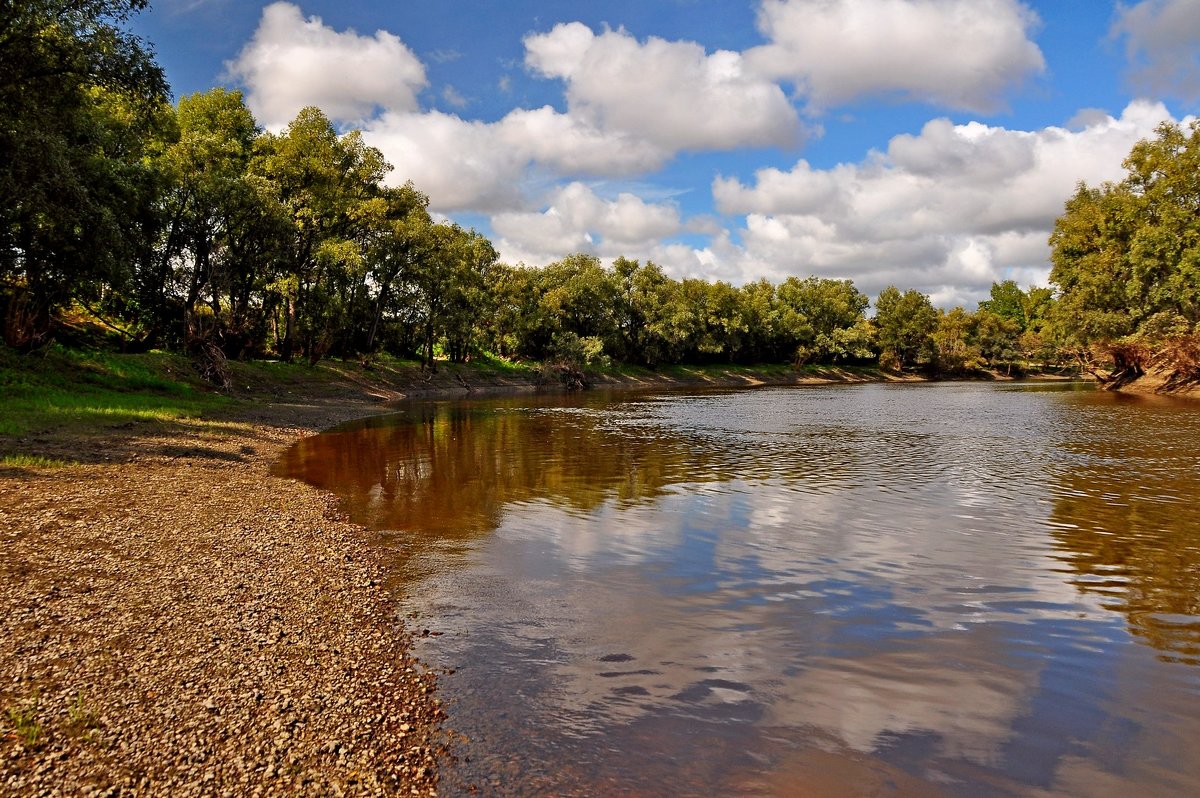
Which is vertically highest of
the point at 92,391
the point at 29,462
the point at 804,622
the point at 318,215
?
the point at 318,215

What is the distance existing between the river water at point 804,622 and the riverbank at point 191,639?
2.86 ft

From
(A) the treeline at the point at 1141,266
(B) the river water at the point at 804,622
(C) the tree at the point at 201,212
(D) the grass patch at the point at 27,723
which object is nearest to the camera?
(D) the grass patch at the point at 27,723

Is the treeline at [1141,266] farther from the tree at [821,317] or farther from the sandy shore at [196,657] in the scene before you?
the sandy shore at [196,657]

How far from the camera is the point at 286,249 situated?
5634 centimetres

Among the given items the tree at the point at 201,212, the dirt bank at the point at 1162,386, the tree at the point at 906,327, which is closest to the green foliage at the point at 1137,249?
the dirt bank at the point at 1162,386

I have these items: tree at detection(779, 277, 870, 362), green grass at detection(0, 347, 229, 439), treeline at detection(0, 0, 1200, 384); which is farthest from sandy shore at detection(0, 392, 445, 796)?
tree at detection(779, 277, 870, 362)

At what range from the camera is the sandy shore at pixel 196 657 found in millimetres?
5887

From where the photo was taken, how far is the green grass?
2330 cm

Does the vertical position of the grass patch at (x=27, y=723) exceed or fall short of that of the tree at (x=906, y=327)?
it falls short

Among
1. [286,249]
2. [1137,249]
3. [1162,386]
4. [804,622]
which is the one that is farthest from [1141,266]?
[286,249]

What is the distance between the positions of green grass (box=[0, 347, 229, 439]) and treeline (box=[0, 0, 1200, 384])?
97.5 inches

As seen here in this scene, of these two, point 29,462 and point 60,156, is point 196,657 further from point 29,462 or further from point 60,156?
point 60,156

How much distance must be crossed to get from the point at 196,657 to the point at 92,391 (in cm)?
2946

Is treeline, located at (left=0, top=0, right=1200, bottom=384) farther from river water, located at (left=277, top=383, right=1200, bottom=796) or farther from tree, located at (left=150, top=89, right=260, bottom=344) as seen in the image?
river water, located at (left=277, top=383, right=1200, bottom=796)
